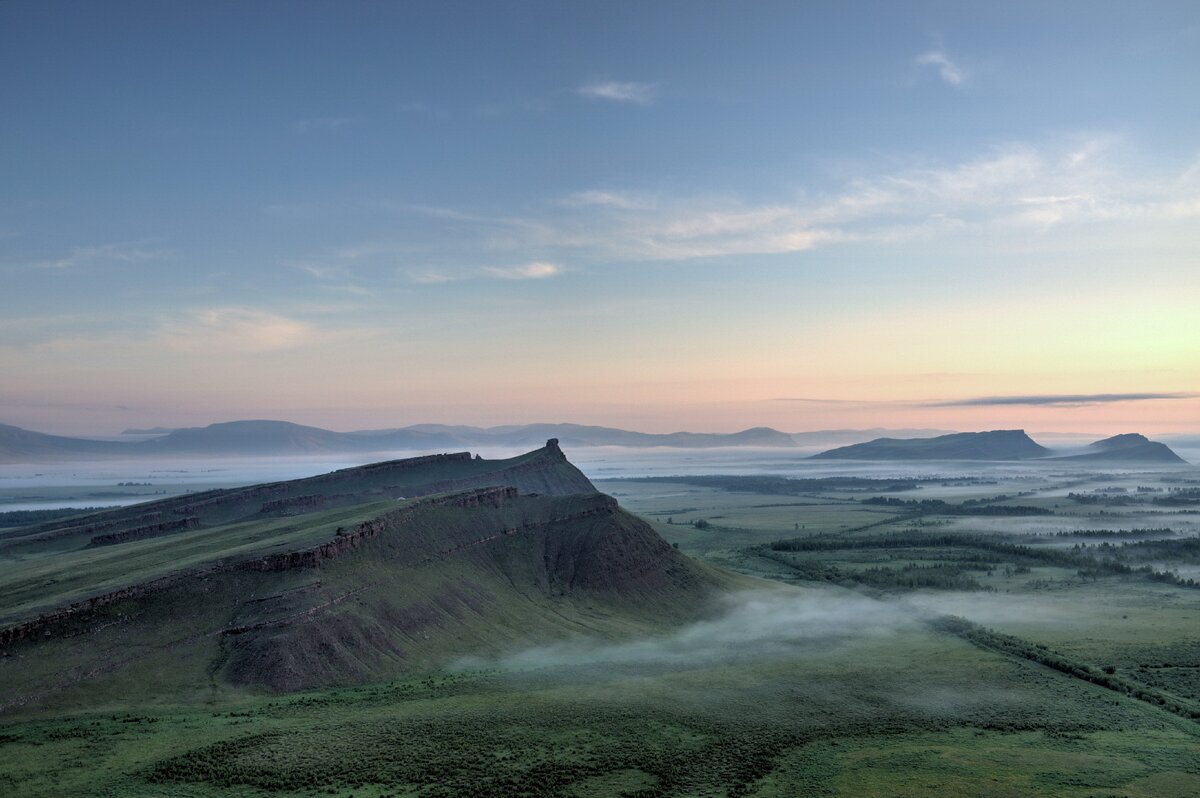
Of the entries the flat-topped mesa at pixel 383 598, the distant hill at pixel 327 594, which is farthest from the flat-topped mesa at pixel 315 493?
the flat-topped mesa at pixel 383 598

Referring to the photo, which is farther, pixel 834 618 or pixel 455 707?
pixel 834 618

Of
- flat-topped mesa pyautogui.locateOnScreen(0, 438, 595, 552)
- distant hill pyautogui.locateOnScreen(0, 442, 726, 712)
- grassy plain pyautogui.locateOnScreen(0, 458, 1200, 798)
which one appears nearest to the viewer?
grassy plain pyautogui.locateOnScreen(0, 458, 1200, 798)

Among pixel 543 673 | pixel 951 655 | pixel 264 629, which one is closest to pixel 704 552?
pixel 951 655

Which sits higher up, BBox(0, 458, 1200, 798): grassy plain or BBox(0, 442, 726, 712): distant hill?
BBox(0, 442, 726, 712): distant hill

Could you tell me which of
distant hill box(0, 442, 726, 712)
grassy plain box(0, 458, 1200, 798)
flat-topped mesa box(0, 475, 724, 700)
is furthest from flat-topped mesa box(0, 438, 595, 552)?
grassy plain box(0, 458, 1200, 798)

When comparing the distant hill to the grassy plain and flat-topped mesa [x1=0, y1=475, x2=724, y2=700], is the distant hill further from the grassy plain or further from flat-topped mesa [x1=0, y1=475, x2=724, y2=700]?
the grassy plain

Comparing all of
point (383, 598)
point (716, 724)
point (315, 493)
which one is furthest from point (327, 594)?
point (315, 493)

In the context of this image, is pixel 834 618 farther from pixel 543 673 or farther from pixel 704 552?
pixel 704 552

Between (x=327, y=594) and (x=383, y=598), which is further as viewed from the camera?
(x=383, y=598)

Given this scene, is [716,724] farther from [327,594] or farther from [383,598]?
[327,594]
